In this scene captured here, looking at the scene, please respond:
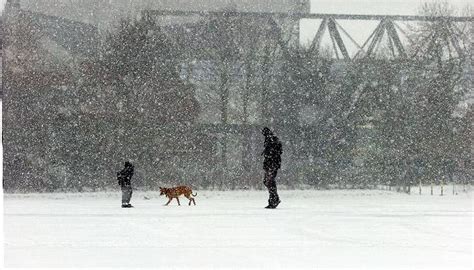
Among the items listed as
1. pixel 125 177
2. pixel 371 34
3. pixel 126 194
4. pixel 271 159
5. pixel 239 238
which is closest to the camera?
pixel 239 238

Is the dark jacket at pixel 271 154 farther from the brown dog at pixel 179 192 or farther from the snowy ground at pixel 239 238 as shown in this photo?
the brown dog at pixel 179 192

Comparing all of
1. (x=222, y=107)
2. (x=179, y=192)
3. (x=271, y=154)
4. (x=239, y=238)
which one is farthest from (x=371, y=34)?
(x=239, y=238)

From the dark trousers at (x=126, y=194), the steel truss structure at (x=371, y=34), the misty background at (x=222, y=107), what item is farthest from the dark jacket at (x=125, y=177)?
the steel truss structure at (x=371, y=34)

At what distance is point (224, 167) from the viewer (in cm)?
4406

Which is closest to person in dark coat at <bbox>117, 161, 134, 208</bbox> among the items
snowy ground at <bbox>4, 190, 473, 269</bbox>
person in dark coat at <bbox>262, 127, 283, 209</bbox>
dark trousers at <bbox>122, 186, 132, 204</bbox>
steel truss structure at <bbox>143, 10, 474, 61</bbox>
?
dark trousers at <bbox>122, 186, 132, 204</bbox>

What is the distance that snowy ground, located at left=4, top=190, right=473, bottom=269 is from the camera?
11914mm

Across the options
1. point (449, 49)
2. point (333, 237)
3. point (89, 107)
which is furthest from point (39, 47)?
point (333, 237)

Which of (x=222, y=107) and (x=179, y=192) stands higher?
→ (x=222, y=107)

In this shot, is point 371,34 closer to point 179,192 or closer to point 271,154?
point 179,192

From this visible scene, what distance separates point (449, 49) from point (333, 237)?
36.4m

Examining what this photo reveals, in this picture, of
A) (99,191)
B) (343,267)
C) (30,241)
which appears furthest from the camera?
(99,191)

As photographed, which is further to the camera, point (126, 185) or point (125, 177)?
point (125, 177)

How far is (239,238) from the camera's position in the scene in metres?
15.0

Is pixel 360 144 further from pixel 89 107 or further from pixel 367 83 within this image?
pixel 89 107
